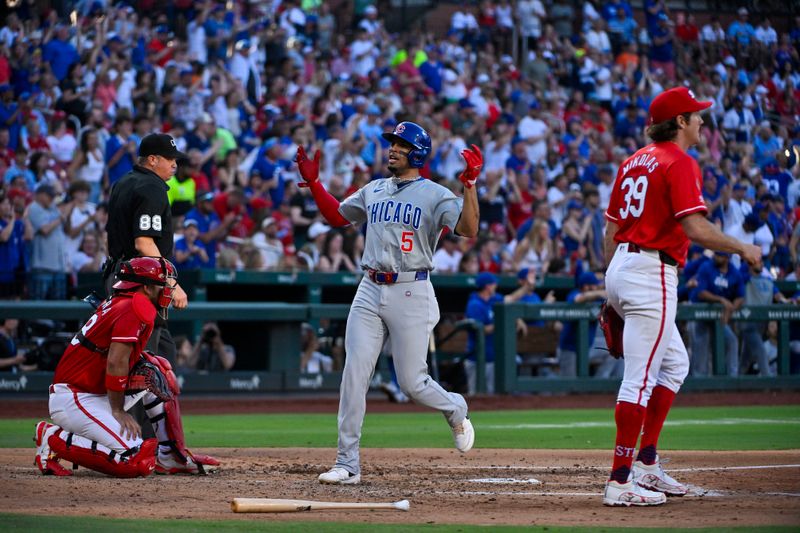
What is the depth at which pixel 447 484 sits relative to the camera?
720 centimetres

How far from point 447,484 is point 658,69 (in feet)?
70.3

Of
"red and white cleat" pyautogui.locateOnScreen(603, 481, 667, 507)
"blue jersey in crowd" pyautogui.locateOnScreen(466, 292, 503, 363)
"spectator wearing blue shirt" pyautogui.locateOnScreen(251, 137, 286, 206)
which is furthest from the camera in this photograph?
"spectator wearing blue shirt" pyautogui.locateOnScreen(251, 137, 286, 206)

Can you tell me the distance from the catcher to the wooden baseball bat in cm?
→ 161

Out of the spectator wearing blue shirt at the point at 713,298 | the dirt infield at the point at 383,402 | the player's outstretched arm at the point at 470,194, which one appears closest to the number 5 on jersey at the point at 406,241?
the player's outstretched arm at the point at 470,194

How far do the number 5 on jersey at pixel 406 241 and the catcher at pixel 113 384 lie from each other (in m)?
1.38

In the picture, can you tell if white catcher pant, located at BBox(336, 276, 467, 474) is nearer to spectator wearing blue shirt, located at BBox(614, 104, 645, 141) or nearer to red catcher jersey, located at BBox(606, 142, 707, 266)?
red catcher jersey, located at BBox(606, 142, 707, 266)

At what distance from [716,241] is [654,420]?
3.71ft

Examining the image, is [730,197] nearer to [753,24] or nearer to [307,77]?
[307,77]

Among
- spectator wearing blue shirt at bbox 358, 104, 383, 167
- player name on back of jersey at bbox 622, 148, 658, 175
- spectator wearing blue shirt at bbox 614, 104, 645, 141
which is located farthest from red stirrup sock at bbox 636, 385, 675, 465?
spectator wearing blue shirt at bbox 614, 104, 645, 141

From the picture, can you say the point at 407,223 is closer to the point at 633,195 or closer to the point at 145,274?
the point at 633,195

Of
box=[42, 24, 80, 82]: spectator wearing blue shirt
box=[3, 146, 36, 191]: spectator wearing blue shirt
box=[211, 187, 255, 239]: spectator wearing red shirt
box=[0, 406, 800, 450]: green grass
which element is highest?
box=[42, 24, 80, 82]: spectator wearing blue shirt

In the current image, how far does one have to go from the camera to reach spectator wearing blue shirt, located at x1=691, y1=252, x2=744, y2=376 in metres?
17.0

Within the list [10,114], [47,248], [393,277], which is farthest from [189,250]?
[393,277]

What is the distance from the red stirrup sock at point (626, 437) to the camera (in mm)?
6219
